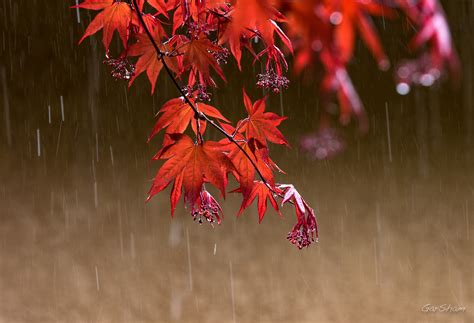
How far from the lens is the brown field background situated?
286cm

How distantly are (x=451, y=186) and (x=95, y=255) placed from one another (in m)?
1.76

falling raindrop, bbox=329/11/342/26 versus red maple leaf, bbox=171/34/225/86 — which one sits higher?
red maple leaf, bbox=171/34/225/86

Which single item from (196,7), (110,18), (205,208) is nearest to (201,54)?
(196,7)

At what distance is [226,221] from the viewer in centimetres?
291

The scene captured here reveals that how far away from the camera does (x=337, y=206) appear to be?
2918mm

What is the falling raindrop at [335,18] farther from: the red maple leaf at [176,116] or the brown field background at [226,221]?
the brown field background at [226,221]

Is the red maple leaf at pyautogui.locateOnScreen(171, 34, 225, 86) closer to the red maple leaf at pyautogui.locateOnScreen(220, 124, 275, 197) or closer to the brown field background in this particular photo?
the red maple leaf at pyautogui.locateOnScreen(220, 124, 275, 197)

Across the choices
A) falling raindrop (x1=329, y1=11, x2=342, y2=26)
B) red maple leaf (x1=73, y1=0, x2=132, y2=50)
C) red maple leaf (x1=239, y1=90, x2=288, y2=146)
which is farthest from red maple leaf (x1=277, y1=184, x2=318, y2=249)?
falling raindrop (x1=329, y1=11, x2=342, y2=26)

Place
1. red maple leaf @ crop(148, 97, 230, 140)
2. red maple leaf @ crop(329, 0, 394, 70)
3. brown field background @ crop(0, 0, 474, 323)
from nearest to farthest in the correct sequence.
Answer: red maple leaf @ crop(329, 0, 394, 70), red maple leaf @ crop(148, 97, 230, 140), brown field background @ crop(0, 0, 474, 323)

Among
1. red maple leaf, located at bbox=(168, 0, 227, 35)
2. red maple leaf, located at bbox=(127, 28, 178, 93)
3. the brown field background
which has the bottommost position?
the brown field background

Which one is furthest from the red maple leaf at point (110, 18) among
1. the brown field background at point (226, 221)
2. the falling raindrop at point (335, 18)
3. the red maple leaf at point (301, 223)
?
the brown field background at point (226, 221)

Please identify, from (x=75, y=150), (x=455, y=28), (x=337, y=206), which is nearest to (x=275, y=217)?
(x=337, y=206)

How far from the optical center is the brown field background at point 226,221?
2863 millimetres

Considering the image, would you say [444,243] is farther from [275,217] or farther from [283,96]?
[283,96]
